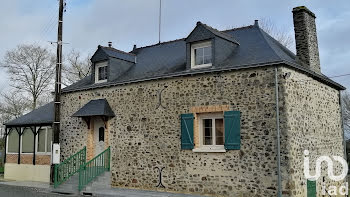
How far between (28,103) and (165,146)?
Result: 22.9 m

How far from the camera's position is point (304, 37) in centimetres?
1304

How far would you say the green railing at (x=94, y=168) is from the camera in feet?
44.3

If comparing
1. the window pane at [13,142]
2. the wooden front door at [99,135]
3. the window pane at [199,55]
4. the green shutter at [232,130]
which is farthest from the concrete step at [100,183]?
the window pane at [13,142]

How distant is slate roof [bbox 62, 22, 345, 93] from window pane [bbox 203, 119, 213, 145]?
175cm

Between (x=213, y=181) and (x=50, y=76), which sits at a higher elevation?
(x=50, y=76)

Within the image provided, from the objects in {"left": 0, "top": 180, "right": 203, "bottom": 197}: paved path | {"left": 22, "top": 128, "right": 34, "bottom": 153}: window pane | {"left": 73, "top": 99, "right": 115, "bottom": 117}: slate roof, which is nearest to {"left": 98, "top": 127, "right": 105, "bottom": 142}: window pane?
{"left": 73, "top": 99, "right": 115, "bottom": 117}: slate roof

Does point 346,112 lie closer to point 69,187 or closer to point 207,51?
point 207,51

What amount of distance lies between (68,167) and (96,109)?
2741 millimetres

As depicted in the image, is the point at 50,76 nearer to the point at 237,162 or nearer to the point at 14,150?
the point at 14,150

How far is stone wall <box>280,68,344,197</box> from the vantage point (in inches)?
408

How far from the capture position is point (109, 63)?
1531 cm

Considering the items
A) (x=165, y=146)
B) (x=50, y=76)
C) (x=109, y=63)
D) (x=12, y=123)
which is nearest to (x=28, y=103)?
(x=50, y=76)

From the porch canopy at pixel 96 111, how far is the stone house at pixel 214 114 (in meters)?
0.05

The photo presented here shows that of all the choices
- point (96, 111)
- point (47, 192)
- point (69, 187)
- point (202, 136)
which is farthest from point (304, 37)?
point (47, 192)
